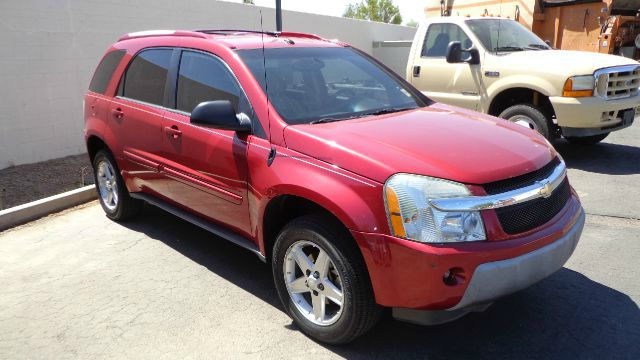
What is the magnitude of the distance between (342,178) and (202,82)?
1.73 m

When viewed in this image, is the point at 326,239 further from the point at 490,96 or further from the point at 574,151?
the point at 574,151

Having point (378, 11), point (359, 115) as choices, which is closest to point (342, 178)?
point (359, 115)

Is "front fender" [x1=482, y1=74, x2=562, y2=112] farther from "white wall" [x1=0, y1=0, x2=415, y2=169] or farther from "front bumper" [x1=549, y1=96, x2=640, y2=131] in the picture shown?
"white wall" [x1=0, y1=0, x2=415, y2=169]

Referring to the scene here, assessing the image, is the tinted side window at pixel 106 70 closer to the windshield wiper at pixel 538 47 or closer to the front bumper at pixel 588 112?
the front bumper at pixel 588 112

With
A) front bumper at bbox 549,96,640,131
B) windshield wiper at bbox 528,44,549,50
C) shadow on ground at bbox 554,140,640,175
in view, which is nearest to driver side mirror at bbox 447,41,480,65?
windshield wiper at bbox 528,44,549,50

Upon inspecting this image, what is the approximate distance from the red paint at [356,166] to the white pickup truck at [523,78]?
10.6 feet

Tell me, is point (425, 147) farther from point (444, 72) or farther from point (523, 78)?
point (444, 72)

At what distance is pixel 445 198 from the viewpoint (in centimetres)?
266

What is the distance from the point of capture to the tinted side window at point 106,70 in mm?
5238

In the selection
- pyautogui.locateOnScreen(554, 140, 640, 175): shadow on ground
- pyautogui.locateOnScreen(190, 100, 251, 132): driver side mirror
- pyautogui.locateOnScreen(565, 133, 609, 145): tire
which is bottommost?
pyautogui.locateOnScreen(554, 140, 640, 175): shadow on ground

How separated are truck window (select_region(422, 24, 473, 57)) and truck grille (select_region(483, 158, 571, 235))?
5.08 meters

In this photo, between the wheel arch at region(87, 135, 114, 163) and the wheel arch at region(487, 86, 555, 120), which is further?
the wheel arch at region(487, 86, 555, 120)

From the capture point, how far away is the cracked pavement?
10.3 ft

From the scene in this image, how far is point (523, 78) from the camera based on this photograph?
22.5 feet
